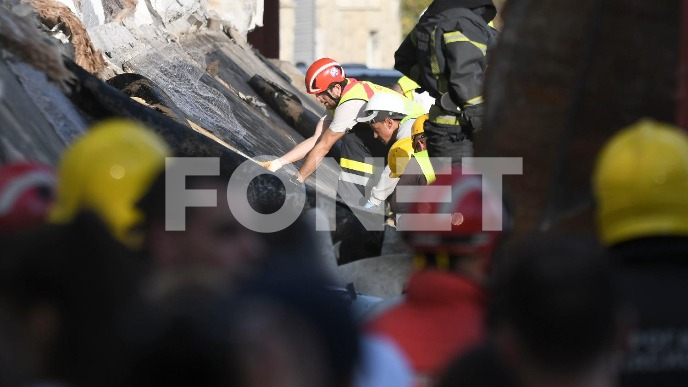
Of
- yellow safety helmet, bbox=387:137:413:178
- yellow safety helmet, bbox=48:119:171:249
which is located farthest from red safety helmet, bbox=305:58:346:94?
yellow safety helmet, bbox=48:119:171:249

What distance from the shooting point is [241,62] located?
1248 cm

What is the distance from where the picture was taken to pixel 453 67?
26.4ft

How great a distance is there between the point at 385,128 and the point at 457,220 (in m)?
5.87

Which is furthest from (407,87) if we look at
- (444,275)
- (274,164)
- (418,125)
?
(444,275)

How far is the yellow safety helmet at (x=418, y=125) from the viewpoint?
8.75 m

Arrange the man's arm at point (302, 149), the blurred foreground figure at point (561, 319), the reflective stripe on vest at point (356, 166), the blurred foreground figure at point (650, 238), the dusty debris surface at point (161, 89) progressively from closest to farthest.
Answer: the blurred foreground figure at point (561, 319), the blurred foreground figure at point (650, 238), the dusty debris surface at point (161, 89), the man's arm at point (302, 149), the reflective stripe on vest at point (356, 166)

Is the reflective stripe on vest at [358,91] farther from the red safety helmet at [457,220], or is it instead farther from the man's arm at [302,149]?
the red safety helmet at [457,220]

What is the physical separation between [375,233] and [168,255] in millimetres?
3736

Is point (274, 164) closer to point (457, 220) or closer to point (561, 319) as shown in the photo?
point (457, 220)

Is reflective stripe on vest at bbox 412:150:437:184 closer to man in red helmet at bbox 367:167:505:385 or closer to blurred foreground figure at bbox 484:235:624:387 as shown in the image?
man in red helmet at bbox 367:167:505:385

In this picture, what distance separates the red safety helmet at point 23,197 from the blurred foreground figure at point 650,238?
127cm

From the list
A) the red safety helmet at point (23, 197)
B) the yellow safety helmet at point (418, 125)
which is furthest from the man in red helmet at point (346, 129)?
the red safety helmet at point (23, 197)

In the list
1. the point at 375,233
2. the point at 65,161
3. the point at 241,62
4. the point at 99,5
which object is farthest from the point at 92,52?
the point at 65,161

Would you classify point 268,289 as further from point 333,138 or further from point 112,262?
point 333,138
